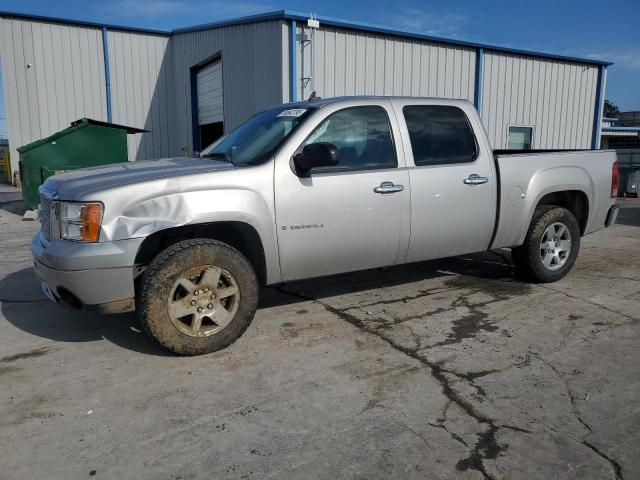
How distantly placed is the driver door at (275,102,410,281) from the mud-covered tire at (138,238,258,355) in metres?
0.39

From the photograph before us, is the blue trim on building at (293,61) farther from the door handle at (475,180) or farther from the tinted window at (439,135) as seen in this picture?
the door handle at (475,180)

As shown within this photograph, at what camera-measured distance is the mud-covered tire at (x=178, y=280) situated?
11.9 feet

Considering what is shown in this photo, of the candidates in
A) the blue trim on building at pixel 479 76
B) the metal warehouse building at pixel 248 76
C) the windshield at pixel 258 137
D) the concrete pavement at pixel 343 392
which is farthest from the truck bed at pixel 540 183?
the blue trim on building at pixel 479 76

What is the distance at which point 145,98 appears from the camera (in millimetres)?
18328

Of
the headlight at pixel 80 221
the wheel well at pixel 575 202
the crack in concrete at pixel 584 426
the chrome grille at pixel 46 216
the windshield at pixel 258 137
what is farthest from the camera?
the wheel well at pixel 575 202

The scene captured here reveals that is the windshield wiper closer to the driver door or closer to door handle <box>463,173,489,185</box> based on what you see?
the driver door

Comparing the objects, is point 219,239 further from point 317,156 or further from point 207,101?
point 207,101

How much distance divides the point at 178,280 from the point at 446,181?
8.16 feet

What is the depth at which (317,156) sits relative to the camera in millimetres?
3924

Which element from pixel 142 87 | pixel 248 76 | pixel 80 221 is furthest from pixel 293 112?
pixel 142 87

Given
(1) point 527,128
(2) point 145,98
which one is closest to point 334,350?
(1) point 527,128

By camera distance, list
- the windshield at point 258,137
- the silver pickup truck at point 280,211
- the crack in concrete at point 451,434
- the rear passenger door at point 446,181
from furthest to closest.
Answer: the rear passenger door at point 446,181, the windshield at point 258,137, the silver pickup truck at point 280,211, the crack in concrete at point 451,434

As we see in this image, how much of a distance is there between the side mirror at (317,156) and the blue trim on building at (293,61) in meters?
→ 7.80

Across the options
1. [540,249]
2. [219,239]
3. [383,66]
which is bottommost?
[540,249]
